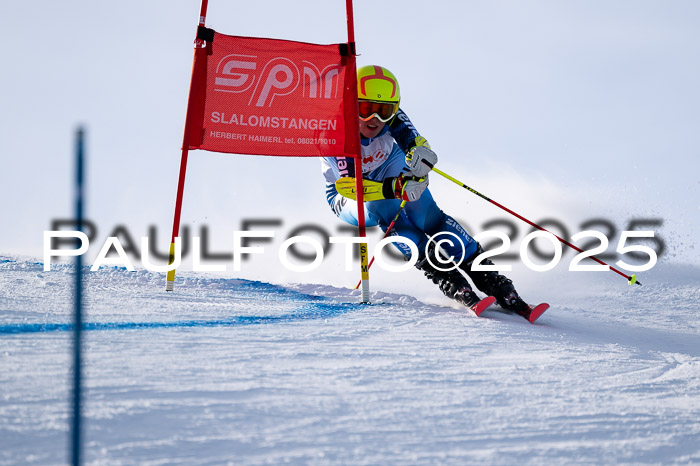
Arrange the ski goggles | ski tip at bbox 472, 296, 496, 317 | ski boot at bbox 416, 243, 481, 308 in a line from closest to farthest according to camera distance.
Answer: ski tip at bbox 472, 296, 496, 317
ski boot at bbox 416, 243, 481, 308
the ski goggles

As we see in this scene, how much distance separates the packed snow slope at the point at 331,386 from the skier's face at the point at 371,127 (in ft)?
4.03

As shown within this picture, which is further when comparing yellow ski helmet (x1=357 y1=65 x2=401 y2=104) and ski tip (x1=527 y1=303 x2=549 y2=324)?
yellow ski helmet (x1=357 y1=65 x2=401 y2=104)

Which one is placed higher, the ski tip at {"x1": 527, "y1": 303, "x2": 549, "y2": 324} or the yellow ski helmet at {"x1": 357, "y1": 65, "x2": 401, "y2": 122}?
the yellow ski helmet at {"x1": 357, "y1": 65, "x2": 401, "y2": 122}

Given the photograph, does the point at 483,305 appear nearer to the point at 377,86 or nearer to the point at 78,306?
the point at 377,86

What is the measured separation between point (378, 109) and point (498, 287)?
145 centimetres

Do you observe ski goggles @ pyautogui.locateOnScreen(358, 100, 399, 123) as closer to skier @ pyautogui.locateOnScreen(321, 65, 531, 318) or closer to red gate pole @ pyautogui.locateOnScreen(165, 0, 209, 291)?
skier @ pyautogui.locateOnScreen(321, 65, 531, 318)

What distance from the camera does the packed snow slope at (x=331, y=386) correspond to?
86.5 inches

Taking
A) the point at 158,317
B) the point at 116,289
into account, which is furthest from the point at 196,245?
the point at 158,317

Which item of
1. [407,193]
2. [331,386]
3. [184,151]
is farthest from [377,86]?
[331,386]

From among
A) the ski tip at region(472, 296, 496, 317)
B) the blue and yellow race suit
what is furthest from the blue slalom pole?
the blue and yellow race suit

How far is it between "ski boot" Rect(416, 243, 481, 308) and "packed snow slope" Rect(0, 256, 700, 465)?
194 millimetres

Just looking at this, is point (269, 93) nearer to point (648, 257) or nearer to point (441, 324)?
point (441, 324)

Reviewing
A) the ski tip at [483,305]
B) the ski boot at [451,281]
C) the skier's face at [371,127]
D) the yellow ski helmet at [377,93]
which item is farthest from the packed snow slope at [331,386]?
the yellow ski helmet at [377,93]

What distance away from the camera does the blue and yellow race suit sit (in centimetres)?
503
